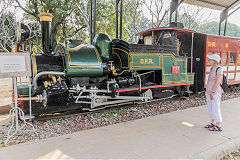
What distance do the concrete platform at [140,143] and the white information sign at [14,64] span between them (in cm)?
130

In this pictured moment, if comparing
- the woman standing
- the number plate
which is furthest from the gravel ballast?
the woman standing

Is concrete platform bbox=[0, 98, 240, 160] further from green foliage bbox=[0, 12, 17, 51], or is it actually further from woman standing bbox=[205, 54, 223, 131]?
green foliage bbox=[0, 12, 17, 51]

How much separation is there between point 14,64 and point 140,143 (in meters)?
2.69

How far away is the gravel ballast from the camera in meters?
3.57

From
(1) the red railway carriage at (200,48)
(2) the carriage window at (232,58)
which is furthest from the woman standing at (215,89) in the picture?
(2) the carriage window at (232,58)

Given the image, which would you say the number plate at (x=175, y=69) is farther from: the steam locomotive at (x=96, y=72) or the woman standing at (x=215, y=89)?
the woman standing at (x=215, y=89)

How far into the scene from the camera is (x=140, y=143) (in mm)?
3150

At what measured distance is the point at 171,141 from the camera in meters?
3.24

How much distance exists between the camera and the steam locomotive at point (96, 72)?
407 centimetres

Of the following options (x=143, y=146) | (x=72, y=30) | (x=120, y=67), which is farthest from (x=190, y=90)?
(x=72, y=30)

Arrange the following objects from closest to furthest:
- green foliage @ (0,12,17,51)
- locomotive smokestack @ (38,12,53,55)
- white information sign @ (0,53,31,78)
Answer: white information sign @ (0,53,31,78)
locomotive smokestack @ (38,12,53,55)
green foliage @ (0,12,17,51)

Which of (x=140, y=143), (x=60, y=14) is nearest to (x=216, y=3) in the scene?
(x=140, y=143)

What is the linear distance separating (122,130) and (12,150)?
76.2 inches

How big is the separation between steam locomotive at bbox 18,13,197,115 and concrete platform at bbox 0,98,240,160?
3.43ft
